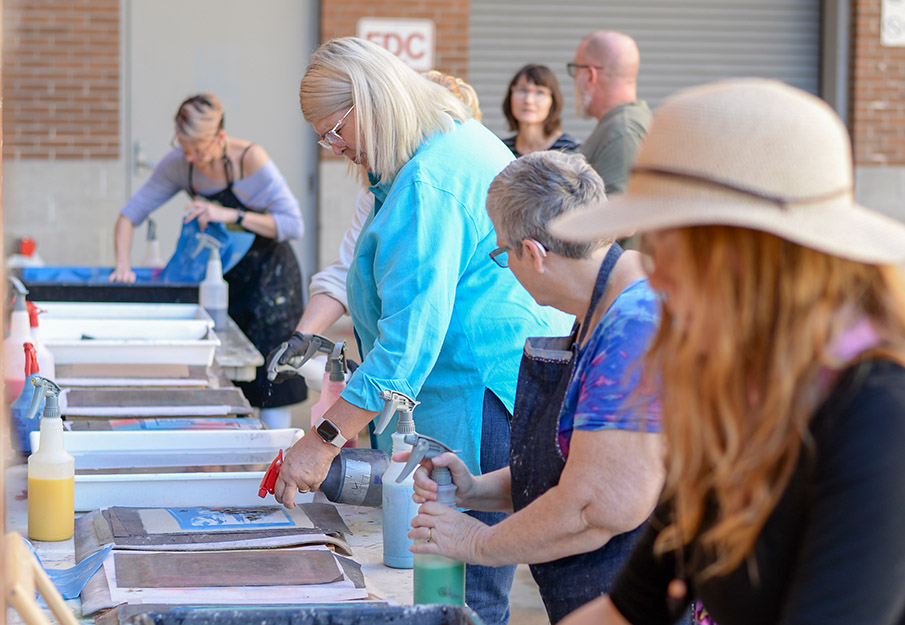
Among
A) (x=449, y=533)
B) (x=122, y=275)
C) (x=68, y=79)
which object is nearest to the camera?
(x=449, y=533)

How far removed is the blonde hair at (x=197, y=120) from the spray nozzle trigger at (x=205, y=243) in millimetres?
416

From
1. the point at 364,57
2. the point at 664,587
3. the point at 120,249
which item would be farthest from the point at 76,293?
the point at 664,587

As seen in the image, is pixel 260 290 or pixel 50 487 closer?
pixel 50 487

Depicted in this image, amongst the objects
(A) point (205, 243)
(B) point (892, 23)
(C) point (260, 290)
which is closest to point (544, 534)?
(A) point (205, 243)

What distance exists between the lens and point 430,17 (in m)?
8.30

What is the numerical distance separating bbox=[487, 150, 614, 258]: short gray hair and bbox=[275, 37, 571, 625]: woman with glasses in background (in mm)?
496

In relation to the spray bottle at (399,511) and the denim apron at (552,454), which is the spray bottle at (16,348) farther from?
the denim apron at (552,454)

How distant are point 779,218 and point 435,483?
97 centimetres

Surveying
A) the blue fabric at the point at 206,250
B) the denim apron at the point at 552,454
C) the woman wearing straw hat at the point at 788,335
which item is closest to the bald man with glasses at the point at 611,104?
the blue fabric at the point at 206,250

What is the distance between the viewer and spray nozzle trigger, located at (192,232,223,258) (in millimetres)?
4605

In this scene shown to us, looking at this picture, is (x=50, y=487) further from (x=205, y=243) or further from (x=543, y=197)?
(x=205, y=243)

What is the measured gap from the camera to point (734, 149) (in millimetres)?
992

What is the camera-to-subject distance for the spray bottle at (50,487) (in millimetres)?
2115

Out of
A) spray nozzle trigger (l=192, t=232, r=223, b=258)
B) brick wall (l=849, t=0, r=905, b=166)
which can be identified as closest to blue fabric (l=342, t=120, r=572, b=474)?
spray nozzle trigger (l=192, t=232, r=223, b=258)
